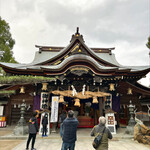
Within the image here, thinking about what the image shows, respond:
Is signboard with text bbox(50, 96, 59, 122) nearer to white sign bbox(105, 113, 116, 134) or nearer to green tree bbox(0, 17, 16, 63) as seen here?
white sign bbox(105, 113, 116, 134)

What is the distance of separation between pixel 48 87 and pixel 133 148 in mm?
6709

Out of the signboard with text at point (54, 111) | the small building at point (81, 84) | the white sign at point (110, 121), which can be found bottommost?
the white sign at point (110, 121)

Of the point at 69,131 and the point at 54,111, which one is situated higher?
the point at 69,131

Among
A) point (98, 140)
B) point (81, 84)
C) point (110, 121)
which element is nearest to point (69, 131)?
point (98, 140)

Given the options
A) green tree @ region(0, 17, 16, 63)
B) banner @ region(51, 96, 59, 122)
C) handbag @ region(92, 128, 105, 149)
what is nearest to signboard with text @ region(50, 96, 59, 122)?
banner @ region(51, 96, 59, 122)

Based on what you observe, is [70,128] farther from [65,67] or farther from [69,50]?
[69,50]

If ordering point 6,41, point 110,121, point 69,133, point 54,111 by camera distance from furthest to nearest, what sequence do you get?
point 6,41 → point 110,121 → point 54,111 → point 69,133

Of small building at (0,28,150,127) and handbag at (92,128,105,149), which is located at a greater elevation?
small building at (0,28,150,127)

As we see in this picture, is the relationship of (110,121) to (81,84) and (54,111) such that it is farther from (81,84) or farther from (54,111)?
(54,111)

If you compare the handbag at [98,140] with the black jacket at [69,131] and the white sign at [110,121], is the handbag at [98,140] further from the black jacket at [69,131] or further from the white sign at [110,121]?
the white sign at [110,121]

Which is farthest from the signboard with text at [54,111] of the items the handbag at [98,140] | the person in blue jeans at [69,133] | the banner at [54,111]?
the handbag at [98,140]

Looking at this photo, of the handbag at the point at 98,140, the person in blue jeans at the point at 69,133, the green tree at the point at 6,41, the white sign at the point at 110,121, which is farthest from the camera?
the green tree at the point at 6,41

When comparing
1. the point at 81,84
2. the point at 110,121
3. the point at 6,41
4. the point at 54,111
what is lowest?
the point at 110,121

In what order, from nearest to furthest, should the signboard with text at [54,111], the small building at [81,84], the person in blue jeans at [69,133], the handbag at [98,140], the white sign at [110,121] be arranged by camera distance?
1. the handbag at [98,140]
2. the person in blue jeans at [69,133]
3. the signboard with text at [54,111]
4. the white sign at [110,121]
5. the small building at [81,84]
